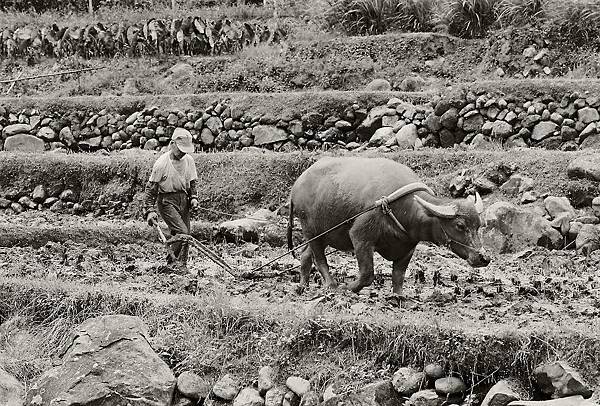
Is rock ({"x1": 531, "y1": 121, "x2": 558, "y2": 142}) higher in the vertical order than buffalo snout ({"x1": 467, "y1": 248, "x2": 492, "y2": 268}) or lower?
lower

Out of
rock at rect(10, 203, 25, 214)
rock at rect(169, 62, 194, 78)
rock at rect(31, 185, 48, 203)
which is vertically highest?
rock at rect(169, 62, 194, 78)

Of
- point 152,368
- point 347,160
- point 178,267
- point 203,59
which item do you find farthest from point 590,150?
point 203,59

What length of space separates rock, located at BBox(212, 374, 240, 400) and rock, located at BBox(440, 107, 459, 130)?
8.20 metres

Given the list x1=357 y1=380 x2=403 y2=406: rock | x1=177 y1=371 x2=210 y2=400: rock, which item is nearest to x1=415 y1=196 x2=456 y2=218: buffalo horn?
x1=357 y1=380 x2=403 y2=406: rock

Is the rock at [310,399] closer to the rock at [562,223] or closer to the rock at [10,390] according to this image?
the rock at [10,390]

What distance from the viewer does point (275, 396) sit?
22.4 ft

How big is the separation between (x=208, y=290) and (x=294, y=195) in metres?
1.28

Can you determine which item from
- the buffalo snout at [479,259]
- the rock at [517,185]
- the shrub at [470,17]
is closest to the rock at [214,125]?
the shrub at [470,17]

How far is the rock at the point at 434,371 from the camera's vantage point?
21.3 feet

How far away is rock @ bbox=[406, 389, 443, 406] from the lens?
6285 mm

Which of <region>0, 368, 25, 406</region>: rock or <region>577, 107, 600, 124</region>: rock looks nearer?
<region>0, 368, 25, 406</region>: rock

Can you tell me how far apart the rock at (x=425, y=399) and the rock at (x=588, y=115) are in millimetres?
8297

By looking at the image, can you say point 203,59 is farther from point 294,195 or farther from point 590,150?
point 294,195

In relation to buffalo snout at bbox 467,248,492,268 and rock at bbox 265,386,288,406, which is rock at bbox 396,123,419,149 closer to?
buffalo snout at bbox 467,248,492,268
